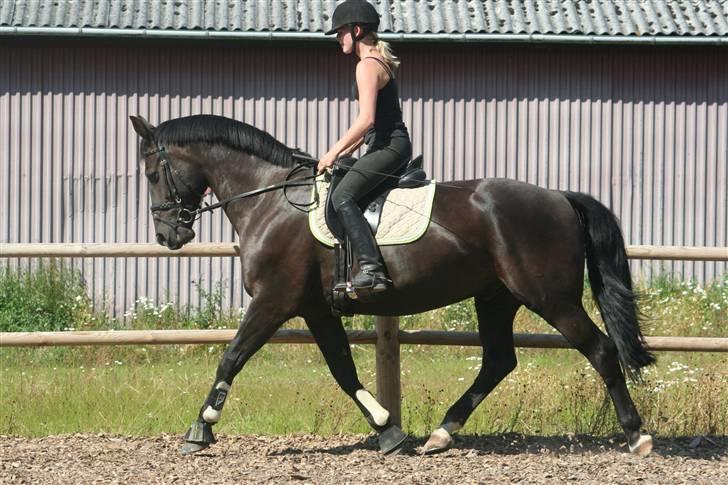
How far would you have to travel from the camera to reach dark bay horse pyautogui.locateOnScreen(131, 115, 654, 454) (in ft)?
24.3

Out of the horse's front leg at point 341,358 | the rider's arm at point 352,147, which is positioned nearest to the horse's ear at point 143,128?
the rider's arm at point 352,147

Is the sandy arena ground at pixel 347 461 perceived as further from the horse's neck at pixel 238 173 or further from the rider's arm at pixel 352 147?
the rider's arm at pixel 352 147

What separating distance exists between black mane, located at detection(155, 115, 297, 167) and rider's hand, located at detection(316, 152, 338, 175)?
0.41m

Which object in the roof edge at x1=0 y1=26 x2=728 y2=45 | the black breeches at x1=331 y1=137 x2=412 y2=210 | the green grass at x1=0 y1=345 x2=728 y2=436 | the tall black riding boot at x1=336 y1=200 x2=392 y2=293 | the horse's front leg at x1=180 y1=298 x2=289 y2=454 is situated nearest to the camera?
the tall black riding boot at x1=336 y1=200 x2=392 y2=293

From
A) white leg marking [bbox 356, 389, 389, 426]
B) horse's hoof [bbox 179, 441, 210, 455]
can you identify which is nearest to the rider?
white leg marking [bbox 356, 389, 389, 426]

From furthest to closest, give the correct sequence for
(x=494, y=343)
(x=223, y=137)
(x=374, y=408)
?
(x=494, y=343) < (x=223, y=137) < (x=374, y=408)

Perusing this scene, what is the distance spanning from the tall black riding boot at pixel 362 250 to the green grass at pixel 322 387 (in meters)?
1.57

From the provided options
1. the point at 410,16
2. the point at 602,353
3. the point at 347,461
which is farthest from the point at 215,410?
the point at 410,16

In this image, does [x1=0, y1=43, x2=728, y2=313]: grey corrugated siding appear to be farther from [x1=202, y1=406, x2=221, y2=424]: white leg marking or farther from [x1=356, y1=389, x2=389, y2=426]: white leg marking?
[x1=202, y1=406, x2=221, y2=424]: white leg marking

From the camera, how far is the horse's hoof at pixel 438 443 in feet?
25.2

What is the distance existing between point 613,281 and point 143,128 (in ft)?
10.2

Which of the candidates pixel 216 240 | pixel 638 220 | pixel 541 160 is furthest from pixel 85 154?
pixel 638 220

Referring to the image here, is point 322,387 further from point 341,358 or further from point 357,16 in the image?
point 357,16

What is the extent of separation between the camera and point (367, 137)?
25.0 ft
